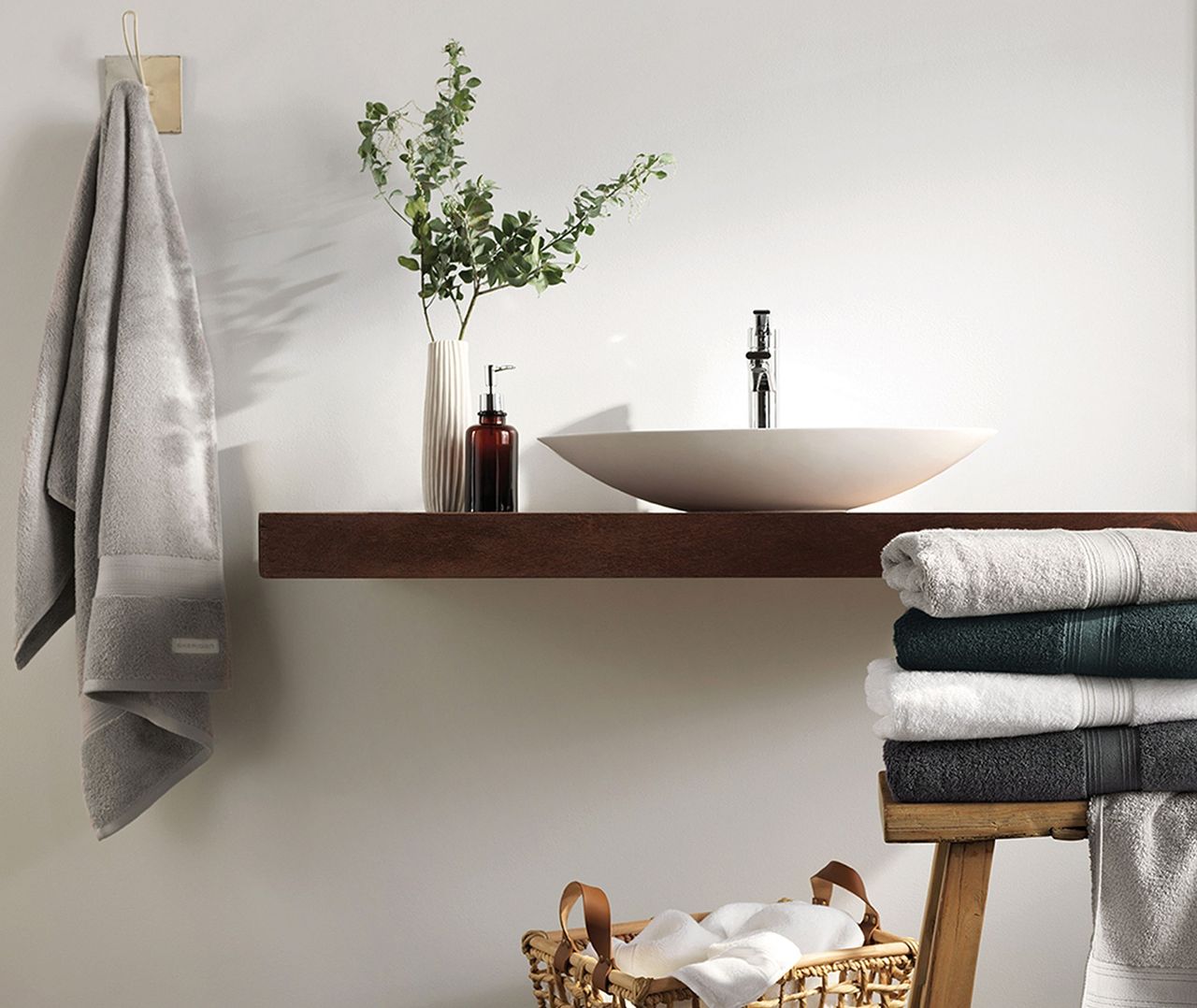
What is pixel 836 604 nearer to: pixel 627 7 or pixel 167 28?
pixel 627 7

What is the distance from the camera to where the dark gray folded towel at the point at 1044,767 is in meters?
0.79

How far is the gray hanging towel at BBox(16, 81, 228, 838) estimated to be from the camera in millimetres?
1275

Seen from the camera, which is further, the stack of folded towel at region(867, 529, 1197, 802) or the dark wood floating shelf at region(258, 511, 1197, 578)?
the dark wood floating shelf at region(258, 511, 1197, 578)

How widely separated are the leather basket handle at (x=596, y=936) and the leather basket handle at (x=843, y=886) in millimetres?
283

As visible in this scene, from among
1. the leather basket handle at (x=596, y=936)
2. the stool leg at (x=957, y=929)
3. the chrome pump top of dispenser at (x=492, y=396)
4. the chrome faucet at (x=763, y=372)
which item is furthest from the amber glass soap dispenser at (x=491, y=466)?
the stool leg at (x=957, y=929)

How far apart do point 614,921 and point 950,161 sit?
3.24ft

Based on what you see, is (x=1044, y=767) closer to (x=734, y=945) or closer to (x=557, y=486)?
(x=734, y=945)

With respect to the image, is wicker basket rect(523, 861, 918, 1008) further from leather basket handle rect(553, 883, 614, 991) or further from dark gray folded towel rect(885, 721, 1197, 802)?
dark gray folded towel rect(885, 721, 1197, 802)

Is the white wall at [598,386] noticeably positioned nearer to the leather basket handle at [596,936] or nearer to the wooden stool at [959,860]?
the leather basket handle at [596,936]

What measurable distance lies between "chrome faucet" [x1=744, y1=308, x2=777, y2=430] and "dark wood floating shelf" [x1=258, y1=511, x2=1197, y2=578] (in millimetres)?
252

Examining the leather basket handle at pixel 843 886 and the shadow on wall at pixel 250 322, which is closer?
the leather basket handle at pixel 843 886

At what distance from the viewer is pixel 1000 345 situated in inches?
55.7

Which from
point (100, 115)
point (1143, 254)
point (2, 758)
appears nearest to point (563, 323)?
point (100, 115)

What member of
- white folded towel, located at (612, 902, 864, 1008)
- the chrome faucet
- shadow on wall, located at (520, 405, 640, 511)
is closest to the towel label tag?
shadow on wall, located at (520, 405, 640, 511)
